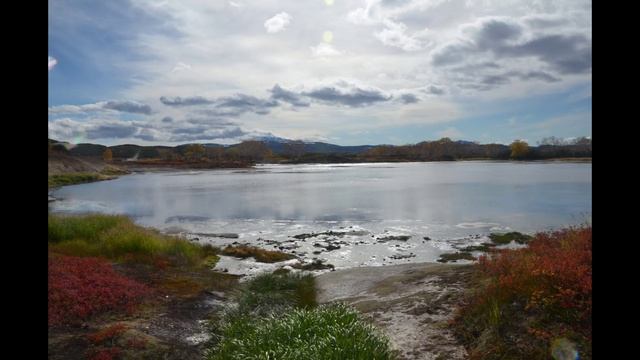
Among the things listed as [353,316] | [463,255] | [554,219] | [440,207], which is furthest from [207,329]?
[440,207]

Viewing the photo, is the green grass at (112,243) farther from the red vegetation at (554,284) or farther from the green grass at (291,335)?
the red vegetation at (554,284)

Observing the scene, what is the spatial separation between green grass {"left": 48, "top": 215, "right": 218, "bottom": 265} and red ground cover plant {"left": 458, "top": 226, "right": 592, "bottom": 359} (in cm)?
1776

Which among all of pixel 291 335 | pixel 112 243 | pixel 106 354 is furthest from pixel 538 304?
pixel 112 243

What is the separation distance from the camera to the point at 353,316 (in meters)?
12.2

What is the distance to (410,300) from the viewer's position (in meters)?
15.0

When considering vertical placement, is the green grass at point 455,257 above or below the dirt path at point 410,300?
below

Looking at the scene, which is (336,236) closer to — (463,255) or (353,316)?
(463,255)

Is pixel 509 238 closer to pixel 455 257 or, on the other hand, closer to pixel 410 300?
pixel 455 257

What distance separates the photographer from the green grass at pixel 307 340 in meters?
9.45

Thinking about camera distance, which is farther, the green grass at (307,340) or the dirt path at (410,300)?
the dirt path at (410,300)

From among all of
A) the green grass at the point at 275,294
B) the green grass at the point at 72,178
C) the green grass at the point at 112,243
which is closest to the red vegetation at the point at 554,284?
the green grass at the point at 275,294

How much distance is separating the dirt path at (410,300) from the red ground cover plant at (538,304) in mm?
849

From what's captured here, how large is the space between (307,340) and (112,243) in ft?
58.3
